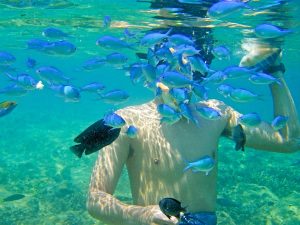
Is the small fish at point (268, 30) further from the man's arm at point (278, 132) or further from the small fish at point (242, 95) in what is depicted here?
the man's arm at point (278, 132)

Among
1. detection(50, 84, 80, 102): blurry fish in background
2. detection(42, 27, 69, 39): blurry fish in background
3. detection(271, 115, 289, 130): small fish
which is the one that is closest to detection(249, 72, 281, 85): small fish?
detection(271, 115, 289, 130): small fish

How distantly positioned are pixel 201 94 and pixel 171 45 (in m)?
1.85

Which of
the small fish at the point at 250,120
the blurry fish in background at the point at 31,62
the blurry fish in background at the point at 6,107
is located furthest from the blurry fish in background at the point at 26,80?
the small fish at the point at 250,120

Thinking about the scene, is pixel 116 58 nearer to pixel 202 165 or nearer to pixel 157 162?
pixel 157 162

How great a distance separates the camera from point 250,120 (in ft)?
16.3

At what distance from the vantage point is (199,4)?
38.6 feet

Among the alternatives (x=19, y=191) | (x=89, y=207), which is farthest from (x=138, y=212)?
(x=19, y=191)

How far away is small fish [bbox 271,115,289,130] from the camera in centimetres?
494

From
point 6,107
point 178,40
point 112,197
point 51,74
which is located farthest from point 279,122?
point 6,107

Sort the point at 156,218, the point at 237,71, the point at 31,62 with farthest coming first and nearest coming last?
the point at 31,62 → the point at 237,71 → the point at 156,218

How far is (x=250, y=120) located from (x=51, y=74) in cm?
430

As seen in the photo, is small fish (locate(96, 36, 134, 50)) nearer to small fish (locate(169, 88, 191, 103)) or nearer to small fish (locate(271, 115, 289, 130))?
small fish (locate(169, 88, 191, 103))

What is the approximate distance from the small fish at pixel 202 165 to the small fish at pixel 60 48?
13.2 ft

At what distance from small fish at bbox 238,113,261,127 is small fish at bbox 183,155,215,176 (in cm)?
101
